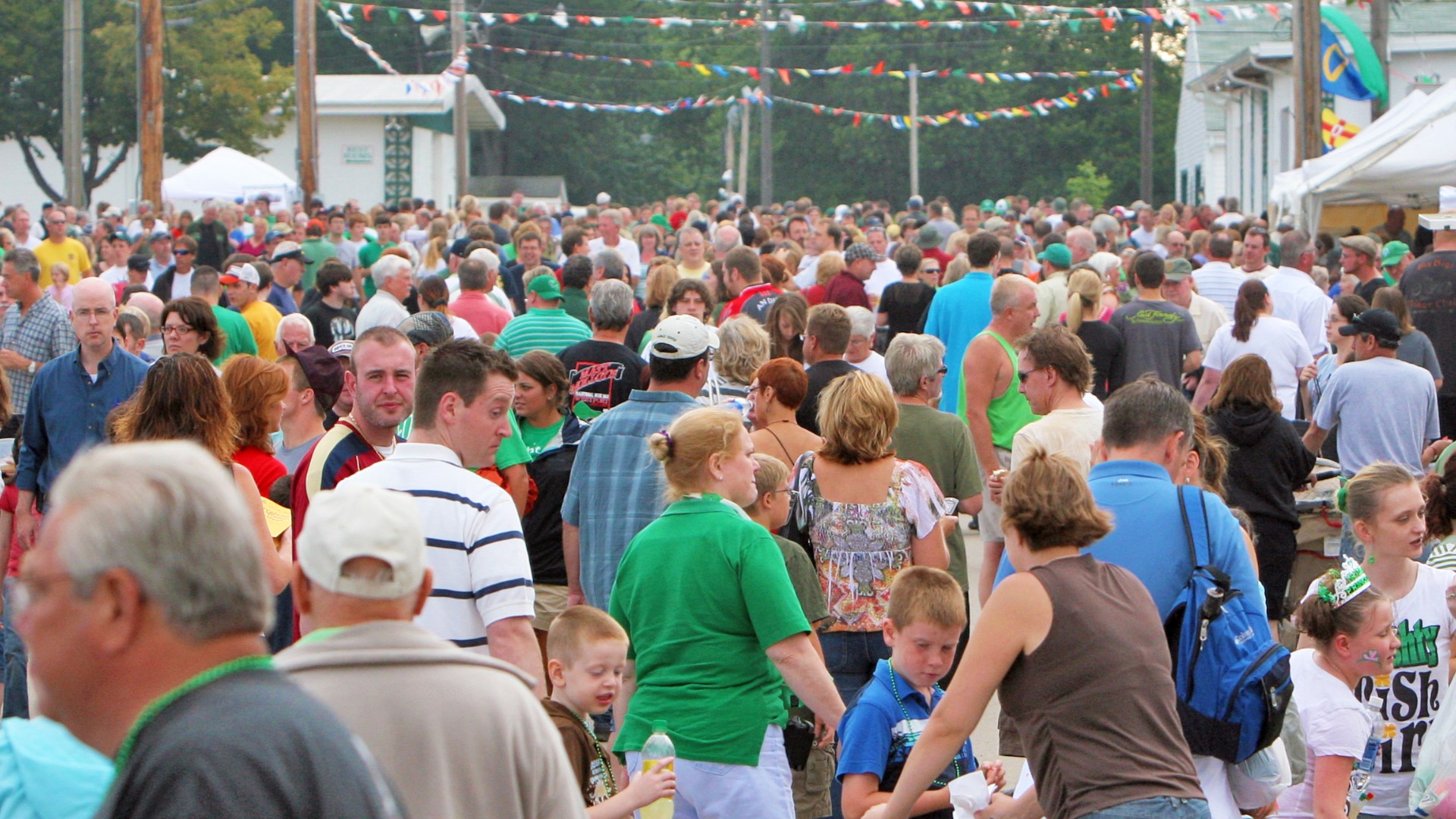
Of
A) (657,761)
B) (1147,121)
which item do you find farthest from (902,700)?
(1147,121)

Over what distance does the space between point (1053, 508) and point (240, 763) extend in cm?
207

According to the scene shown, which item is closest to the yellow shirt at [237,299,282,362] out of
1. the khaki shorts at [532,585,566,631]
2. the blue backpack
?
the khaki shorts at [532,585,566,631]

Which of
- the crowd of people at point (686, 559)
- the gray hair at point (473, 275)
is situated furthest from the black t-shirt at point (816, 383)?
the gray hair at point (473, 275)

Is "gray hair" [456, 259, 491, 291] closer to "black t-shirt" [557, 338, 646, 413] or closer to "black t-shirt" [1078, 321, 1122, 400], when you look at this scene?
"black t-shirt" [557, 338, 646, 413]

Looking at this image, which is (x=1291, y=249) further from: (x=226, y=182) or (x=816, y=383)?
(x=226, y=182)

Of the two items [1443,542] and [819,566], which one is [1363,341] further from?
[819,566]

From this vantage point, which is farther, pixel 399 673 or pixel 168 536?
pixel 399 673

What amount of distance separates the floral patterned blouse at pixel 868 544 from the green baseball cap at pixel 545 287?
3610 millimetres

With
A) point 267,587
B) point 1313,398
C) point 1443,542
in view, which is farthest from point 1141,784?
point 1313,398

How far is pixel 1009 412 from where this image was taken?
25.2ft

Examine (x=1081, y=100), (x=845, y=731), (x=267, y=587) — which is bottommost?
(x=845, y=731)

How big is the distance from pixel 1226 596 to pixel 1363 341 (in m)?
4.93

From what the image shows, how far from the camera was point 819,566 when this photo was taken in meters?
5.31

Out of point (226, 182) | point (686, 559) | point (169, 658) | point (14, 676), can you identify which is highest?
point (226, 182)
